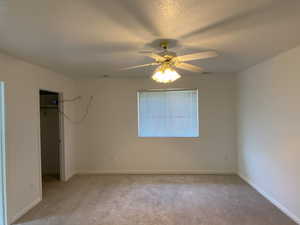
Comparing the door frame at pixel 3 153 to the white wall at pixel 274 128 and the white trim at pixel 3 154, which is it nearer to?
the white trim at pixel 3 154

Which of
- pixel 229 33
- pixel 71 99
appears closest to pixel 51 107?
pixel 71 99

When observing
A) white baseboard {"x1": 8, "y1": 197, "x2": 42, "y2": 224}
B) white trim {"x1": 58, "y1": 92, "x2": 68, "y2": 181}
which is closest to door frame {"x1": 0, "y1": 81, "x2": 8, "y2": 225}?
white baseboard {"x1": 8, "y1": 197, "x2": 42, "y2": 224}

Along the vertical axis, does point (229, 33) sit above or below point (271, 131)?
above

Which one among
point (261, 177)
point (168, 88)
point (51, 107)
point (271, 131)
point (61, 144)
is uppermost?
point (168, 88)

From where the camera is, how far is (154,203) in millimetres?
3492

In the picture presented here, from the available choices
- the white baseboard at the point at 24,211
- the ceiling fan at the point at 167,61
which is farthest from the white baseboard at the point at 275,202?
the white baseboard at the point at 24,211

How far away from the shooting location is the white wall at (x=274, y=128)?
2854 millimetres

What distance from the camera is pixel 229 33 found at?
2.25 metres

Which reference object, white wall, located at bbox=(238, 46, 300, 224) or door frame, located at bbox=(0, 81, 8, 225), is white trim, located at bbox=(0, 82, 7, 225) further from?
white wall, located at bbox=(238, 46, 300, 224)

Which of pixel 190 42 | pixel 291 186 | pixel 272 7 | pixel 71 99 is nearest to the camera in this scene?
pixel 272 7

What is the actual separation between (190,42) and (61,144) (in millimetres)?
3588

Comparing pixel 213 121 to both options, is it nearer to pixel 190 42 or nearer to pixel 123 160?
pixel 123 160

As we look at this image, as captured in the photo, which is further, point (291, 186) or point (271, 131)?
point (271, 131)

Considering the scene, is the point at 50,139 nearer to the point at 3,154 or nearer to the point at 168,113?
the point at 3,154
